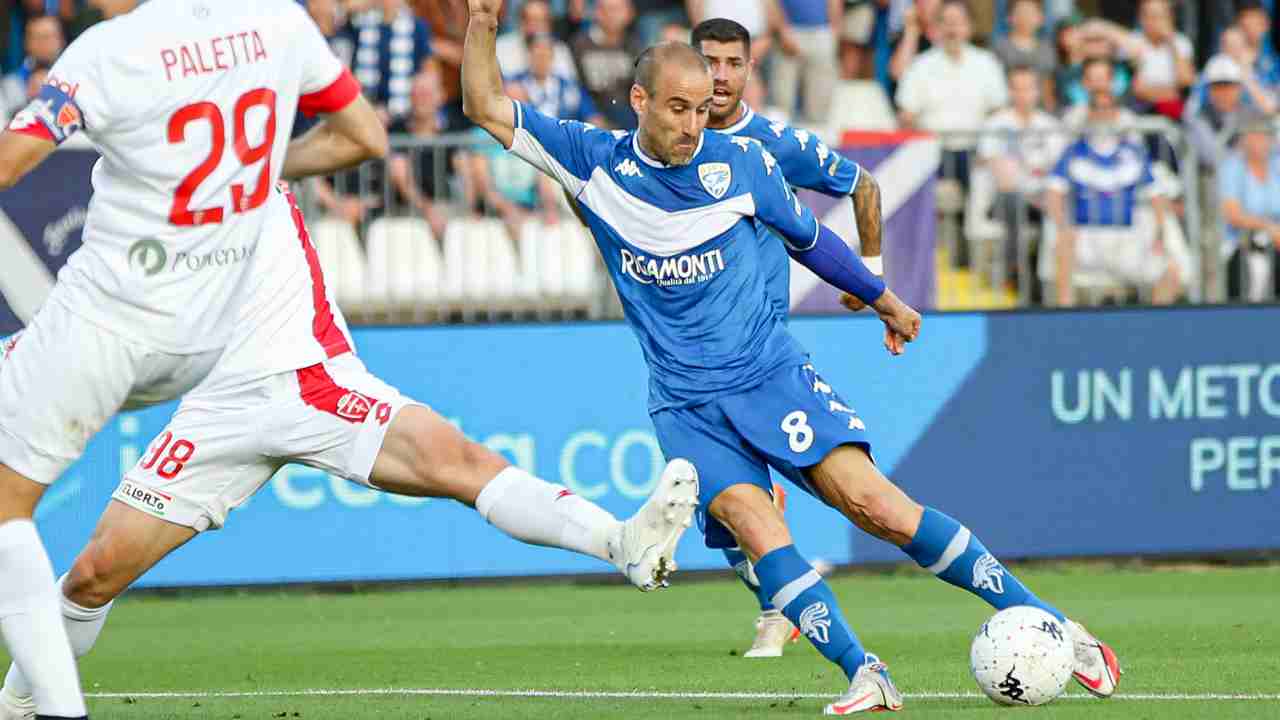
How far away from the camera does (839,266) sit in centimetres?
770

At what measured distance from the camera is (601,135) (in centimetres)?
784

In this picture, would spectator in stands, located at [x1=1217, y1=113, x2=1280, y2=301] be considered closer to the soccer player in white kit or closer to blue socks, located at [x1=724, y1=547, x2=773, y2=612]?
blue socks, located at [x1=724, y1=547, x2=773, y2=612]

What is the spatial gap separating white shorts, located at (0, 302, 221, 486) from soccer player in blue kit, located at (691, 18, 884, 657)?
10.3 feet

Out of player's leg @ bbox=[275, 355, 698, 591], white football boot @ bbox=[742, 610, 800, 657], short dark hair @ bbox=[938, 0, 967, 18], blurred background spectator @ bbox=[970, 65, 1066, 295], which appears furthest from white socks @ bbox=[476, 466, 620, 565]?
short dark hair @ bbox=[938, 0, 967, 18]

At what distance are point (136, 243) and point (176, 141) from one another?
335 mm

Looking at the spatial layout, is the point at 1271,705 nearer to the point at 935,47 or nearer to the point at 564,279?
the point at 564,279

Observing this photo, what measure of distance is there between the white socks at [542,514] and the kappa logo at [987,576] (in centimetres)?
157

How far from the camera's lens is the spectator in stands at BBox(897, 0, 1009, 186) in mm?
16438

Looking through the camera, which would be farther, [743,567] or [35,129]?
[743,567]

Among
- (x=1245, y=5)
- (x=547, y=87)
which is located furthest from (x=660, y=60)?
(x=1245, y=5)

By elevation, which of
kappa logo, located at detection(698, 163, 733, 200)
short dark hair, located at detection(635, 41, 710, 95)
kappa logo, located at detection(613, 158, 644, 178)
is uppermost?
short dark hair, located at detection(635, 41, 710, 95)

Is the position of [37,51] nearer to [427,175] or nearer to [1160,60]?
[427,175]

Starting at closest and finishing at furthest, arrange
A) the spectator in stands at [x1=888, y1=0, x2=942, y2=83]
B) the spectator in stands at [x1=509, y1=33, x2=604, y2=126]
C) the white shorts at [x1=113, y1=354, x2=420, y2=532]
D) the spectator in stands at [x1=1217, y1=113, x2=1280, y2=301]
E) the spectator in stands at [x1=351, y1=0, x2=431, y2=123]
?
the white shorts at [x1=113, y1=354, x2=420, y2=532]
the spectator in stands at [x1=1217, y1=113, x2=1280, y2=301]
the spectator in stands at [x1=351, y1=0, x2=431, y2=123]
the spectator in stands at [x1=509, y1=33, x2=604, y2=126]
the spectator in stands at [x1=888, y1=0, x2=942, y2=83]

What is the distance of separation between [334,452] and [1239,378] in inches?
318
